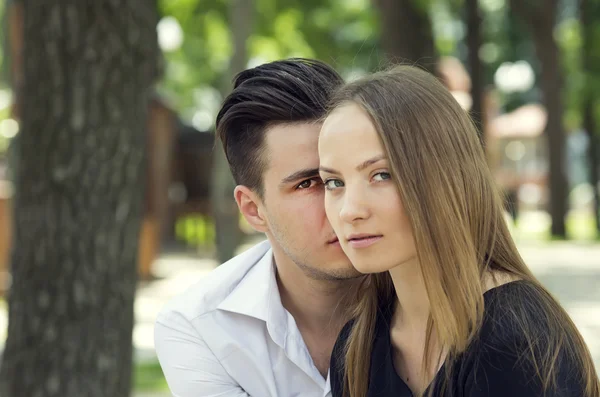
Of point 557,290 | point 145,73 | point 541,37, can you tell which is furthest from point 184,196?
point 145,73

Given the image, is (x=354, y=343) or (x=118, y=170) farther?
(x=118, y=170)

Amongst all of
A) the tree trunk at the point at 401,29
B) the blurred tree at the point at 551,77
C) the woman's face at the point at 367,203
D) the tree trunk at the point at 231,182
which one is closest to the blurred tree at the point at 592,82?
the blurred tree at the point at 551,77

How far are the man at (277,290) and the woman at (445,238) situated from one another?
2.29 ft

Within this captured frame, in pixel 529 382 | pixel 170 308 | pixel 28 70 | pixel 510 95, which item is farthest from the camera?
pixel 510 95

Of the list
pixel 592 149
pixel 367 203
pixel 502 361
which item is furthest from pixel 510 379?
pixel 592 149

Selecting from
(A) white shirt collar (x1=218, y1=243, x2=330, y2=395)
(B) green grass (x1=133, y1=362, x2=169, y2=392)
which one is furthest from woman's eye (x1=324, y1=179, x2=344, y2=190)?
(B) green grass (x1=133, y1=362, x2=169, y2=392)

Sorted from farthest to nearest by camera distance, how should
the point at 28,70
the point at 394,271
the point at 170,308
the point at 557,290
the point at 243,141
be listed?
the point at 557,290, the point at 28,70, the point at 243,141, the point at 170,308, the point at 394,271

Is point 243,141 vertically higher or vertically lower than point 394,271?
higher

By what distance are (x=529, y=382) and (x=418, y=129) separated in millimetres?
655

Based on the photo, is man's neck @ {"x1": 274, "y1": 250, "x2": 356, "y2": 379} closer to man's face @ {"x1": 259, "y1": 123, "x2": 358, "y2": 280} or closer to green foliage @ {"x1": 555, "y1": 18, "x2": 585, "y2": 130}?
man's face @ {"x1": 259, "y1": 123, "x2": 358, "y2": 280}

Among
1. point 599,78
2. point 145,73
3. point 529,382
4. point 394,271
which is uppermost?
point 599,78

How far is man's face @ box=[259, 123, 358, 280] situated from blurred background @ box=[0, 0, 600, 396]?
38cm

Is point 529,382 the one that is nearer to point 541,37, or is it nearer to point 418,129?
point 418,129

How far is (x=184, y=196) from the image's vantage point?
24016 mm
